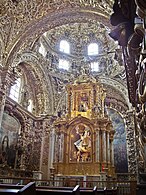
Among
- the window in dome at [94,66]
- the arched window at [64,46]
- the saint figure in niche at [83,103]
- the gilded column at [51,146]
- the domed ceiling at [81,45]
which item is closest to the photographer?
the saint figure in niche at [83,103]

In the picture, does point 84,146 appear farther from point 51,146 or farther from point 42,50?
point 42,50

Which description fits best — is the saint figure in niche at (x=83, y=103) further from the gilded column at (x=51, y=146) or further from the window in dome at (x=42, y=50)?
the window in dome at (x=42, y=50)

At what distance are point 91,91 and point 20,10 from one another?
6.06 metres

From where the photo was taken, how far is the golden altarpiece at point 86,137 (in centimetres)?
1064

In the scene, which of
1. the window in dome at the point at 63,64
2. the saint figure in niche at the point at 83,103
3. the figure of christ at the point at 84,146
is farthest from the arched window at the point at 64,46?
the figure of christ at the point at 84,146

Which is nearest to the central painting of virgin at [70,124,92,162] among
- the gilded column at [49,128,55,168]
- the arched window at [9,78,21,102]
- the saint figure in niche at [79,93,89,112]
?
the saint figure in niche at [79,93,89,112]

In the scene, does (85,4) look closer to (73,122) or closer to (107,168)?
(73,122)

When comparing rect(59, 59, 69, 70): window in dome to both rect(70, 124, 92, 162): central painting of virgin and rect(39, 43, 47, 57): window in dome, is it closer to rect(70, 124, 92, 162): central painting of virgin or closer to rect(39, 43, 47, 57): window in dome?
rect(39, 43, 47, 57): window in dome

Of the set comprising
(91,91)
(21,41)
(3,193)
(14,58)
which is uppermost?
(21,41)

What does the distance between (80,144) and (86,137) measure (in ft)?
1.66

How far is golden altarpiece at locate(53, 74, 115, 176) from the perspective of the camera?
10.6 m

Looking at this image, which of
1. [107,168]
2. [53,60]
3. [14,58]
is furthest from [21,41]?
[107,168]

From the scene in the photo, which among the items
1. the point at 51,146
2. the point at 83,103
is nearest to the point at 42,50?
the point at 83,103

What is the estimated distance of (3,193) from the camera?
6.89 feet
